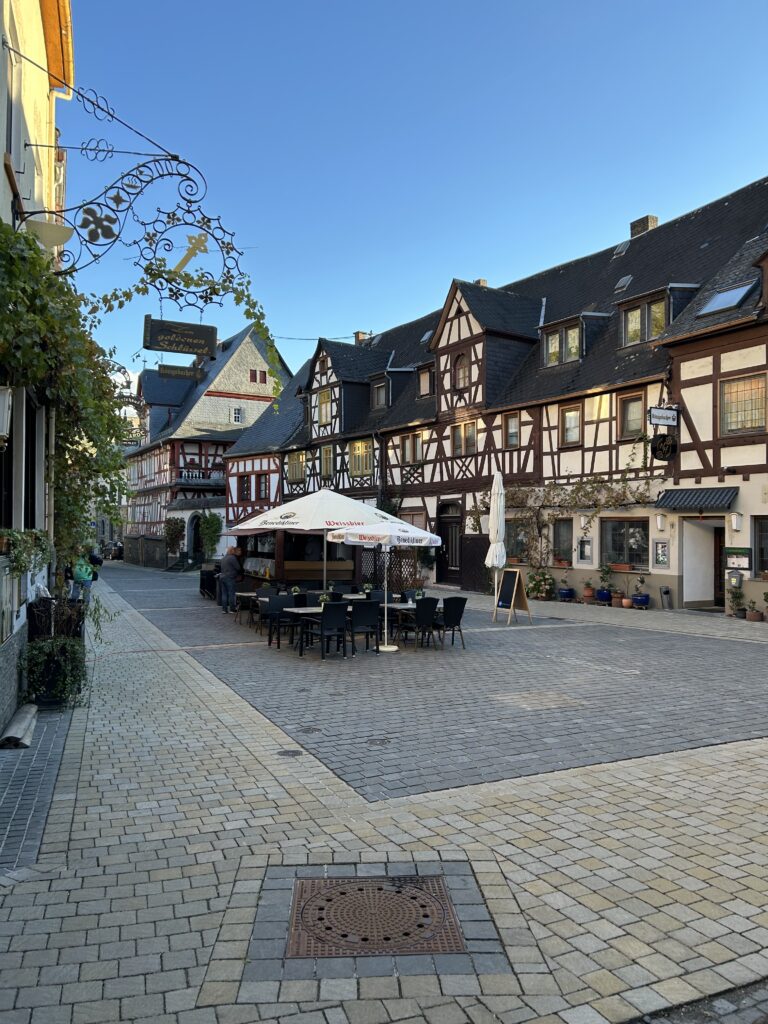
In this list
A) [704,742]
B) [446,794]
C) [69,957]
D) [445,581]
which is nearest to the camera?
[69,957]

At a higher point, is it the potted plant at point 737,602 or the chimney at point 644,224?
the chimney at point 644,224

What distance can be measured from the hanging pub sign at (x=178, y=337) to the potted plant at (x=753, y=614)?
13.7m

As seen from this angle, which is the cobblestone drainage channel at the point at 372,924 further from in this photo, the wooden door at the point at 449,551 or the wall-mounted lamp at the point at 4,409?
the wooden door at the point at 449,551

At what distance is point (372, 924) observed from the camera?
351 cm

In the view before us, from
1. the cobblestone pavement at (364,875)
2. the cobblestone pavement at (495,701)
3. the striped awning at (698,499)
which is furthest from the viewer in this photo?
the striped awning at (698,499)

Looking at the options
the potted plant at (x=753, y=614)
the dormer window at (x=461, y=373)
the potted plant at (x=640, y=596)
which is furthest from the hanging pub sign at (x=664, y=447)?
the dormer window at (x=461, y=373)

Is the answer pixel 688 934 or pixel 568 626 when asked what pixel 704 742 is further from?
pixel 568 626

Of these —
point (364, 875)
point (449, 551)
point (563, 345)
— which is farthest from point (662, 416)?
point (364, 875)

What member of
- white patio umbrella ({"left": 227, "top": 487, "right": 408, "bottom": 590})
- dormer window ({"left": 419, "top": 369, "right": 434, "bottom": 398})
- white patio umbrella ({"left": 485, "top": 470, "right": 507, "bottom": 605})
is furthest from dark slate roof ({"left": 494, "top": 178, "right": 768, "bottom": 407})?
white patio umbrella ({"left": 227, "top": 487, "right": 408, "bottom": 590})

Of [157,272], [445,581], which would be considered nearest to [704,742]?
[157,272]

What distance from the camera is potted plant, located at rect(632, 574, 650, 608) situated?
19.0 metres

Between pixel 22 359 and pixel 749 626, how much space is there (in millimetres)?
14965

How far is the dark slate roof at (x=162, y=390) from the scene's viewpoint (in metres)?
49.0

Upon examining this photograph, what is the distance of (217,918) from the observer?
3.53 m
